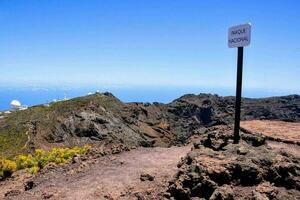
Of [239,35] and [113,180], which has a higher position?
[239,35]

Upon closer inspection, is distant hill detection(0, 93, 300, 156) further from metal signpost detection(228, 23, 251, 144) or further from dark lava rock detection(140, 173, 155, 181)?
metal signpost detection(228, 23, 251, 144)

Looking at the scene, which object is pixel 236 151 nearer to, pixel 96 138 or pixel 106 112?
pixel 96 138

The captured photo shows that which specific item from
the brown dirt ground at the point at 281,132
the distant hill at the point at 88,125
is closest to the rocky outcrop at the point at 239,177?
the brown dirt ground at the point at 281,132

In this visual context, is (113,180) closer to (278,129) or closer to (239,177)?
(239,177)

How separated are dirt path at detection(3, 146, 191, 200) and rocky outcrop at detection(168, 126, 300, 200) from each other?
1.08 m

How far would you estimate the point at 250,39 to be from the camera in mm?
12867

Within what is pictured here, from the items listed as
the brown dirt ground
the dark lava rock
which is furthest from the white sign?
the brown dirt ground

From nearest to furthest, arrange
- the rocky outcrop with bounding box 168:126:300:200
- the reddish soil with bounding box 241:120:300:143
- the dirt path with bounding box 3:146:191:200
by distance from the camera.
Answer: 1. the rocky outcrop with bounding box 168:126:300:200
2. the dirt path with bounding box 3:146:191:200
3. the reddish soil with bounding box 241:120:300:143

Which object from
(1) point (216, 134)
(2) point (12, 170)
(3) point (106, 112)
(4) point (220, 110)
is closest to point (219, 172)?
(1) point (216, 134)

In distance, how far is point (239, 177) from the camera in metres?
11.4

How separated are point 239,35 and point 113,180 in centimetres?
611

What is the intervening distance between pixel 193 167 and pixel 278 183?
89.4 inches

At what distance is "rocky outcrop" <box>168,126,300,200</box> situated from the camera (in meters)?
10.8

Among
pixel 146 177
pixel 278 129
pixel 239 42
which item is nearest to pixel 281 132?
pixel 278 129
